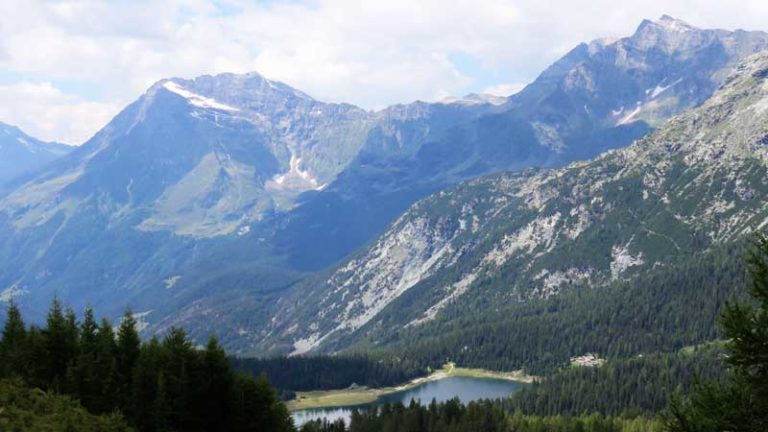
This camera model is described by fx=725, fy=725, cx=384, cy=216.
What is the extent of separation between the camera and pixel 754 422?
28.6 metres

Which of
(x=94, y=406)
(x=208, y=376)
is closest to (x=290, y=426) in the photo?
(x=208, y=376)

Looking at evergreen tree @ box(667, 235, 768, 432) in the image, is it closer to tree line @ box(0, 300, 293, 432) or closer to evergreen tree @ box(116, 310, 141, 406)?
tree line @ box(0, 300, 293, 432)

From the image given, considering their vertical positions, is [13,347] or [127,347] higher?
[13,347]

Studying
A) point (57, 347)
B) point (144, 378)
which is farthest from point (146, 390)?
point (57, 347)

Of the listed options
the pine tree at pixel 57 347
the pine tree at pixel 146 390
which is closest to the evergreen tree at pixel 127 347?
the pine tree at pixel 146 390

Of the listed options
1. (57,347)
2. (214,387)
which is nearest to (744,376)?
(214,387)

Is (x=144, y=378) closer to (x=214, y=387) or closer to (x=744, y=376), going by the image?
(x=214, y=387)

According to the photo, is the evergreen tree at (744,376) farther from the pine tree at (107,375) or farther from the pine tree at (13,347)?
the pine tree at (13,347)

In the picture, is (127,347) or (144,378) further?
(127,347)

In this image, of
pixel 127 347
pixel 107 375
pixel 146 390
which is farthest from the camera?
pixel 127 347

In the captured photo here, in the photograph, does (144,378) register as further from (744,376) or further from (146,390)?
(744,376)

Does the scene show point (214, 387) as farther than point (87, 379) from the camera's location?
Yes

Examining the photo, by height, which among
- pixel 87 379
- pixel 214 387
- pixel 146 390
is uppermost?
pixel 87 379

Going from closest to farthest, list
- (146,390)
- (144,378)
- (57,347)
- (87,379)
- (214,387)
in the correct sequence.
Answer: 1. (146,390)
2. (144,378)
3. (87,379)
4. (214,387)
5. (57,347)
